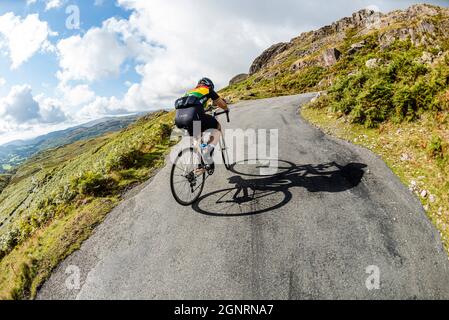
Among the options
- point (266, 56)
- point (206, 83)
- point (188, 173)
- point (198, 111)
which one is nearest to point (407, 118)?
point (206, 83)

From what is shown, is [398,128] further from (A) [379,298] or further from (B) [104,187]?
(B) [104,187]

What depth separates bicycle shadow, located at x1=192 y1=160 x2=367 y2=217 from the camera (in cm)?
638

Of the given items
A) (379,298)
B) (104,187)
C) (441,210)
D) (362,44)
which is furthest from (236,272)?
(362,44)

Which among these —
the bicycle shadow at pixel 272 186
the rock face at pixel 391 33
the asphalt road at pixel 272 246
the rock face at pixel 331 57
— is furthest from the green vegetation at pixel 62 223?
the rock face at pixel 331 57

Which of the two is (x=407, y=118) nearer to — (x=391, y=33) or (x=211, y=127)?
(x=211, y=127)

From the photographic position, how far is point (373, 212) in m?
5.64

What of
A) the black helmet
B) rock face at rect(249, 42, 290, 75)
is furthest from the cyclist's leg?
rock face at rect(249, 42, 290, 75)

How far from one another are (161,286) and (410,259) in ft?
14.6

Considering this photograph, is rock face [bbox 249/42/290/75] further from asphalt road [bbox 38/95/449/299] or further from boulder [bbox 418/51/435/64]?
asphalt road [bbox 38/95/449/299]

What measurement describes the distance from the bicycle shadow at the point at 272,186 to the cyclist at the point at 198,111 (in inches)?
46.7

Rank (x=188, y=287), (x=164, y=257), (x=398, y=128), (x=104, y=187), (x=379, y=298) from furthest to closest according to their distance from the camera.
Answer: (x=398, y=128) < (x=104, y=187) < (x=164, y=257) < (x=188, y=287) < (x=379, y=298)

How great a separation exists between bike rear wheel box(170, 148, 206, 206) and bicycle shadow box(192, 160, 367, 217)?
11.3 inches

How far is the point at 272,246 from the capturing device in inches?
191

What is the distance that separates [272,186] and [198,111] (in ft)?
10.2
